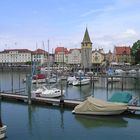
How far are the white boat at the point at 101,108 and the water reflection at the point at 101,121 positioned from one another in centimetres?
55

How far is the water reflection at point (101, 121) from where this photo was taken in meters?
35.2

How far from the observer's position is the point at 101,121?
3644 cm

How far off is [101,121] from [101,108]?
167 cm

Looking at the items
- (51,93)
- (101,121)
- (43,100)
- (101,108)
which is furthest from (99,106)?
(51,93)

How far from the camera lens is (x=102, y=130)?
3325cm

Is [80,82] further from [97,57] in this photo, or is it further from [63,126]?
[97,57]

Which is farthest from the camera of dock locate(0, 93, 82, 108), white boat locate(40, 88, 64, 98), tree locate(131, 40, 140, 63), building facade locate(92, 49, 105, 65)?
building facade locate(92, 49, 105, 65)

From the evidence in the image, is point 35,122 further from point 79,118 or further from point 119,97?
point 119,97

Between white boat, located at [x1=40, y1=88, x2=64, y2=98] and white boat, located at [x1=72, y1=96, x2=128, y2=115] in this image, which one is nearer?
white boat, located at [x1=72, y1=96, x2=128, y2=115]

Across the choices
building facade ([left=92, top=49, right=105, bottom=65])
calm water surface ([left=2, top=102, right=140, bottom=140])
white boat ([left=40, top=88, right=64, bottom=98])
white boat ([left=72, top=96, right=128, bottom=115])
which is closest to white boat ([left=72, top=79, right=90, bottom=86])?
white boat ([left=40, top=88, right=64, bottom=98])

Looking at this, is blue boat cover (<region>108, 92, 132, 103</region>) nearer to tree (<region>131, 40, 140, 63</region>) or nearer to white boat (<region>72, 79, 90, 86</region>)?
white boat (<region>72, 79, 90, 86</region>)

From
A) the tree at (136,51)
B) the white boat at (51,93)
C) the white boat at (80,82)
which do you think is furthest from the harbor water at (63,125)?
the tree at (136,51)

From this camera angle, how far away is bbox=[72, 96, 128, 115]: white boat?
123 ft

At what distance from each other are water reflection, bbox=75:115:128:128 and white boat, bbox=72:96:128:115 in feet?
1.79
